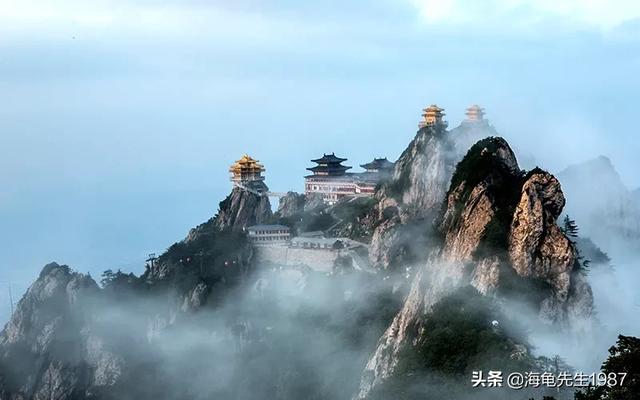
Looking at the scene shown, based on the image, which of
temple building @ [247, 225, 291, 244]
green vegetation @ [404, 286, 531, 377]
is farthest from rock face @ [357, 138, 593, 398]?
temple building @ [247, 225, 291, 244]

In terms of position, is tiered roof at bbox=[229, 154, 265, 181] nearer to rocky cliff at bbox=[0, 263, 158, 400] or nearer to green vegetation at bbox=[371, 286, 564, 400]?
rocky cliff at bbox=[0, 263, 158, 400]

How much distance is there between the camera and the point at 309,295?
7331 cm

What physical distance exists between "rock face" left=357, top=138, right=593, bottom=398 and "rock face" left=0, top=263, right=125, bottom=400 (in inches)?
1157

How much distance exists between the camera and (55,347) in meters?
79.8

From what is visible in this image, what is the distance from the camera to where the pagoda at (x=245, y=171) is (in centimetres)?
8781

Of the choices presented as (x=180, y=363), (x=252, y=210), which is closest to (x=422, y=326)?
(x=180, y=363)

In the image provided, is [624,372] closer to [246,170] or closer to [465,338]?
[465,338]

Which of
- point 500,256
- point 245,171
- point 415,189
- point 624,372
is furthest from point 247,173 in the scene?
point 624,372

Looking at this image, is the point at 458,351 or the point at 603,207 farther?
the point at 603,207

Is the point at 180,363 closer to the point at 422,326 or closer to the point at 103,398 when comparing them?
the point at 103,398

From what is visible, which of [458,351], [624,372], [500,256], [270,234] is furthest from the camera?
[270,234]

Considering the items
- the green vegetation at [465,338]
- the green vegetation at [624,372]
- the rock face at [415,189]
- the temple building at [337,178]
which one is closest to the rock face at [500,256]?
the green vegetation at [465,338]

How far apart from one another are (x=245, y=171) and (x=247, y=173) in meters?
0.23

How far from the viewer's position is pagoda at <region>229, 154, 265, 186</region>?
8781 cm
